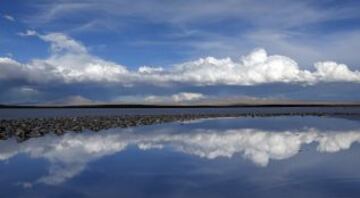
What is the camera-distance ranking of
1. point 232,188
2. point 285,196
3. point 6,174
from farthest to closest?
point 6,174
point 232,188
point 285,196

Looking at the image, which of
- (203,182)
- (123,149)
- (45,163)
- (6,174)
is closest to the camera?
(203,182)

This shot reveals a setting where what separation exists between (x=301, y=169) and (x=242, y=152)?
6046 mm

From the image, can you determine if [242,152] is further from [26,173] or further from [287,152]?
[26,173]

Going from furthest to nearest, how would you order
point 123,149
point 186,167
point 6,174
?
point 123,149 → point 186,167 → point 6,174

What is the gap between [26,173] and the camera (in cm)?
1652

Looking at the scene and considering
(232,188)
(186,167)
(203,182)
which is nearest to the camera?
(232,188)

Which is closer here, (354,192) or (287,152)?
(354,192)

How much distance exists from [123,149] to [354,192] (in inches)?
558

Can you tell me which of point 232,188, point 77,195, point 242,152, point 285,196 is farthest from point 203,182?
point 242,152

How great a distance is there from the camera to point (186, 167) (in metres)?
18.0

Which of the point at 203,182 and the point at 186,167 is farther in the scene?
the point at 186,167

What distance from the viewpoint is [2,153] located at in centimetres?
2239

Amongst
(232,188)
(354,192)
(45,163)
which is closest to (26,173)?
(45,163)

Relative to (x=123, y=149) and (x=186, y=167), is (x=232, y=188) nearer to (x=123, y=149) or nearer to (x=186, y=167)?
(x=186, y=167)
